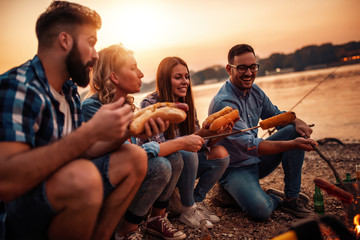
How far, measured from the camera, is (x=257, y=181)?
3865mm

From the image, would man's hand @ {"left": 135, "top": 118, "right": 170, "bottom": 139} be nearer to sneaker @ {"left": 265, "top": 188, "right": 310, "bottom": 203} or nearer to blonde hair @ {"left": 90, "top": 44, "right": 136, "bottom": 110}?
blonde hair @ {"left": 90, "top": 44, "right": 136, "bottom": 110}

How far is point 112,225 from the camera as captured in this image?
2307 millimetres

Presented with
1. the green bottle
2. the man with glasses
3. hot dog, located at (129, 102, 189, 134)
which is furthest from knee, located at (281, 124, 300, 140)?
hot dog, located at (129, 102, 189, 134)

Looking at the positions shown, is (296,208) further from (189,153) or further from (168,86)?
(168,86)

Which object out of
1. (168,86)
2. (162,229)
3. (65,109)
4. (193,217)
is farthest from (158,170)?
(168,86)

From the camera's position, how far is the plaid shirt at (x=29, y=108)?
1.77m

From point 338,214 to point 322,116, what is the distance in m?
12.4

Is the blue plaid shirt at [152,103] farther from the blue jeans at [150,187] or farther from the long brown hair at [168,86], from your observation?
the blue jeans at [150,187]

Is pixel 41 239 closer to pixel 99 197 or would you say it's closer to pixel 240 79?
pixel 99 197

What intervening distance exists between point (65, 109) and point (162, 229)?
1.69 metres


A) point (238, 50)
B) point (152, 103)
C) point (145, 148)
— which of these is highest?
point (238, 50)

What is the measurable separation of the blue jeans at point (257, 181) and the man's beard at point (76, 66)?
2443 mm

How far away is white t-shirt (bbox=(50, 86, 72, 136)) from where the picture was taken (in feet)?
7.63

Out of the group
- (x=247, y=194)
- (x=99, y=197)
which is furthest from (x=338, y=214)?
(x=99, y=197)
